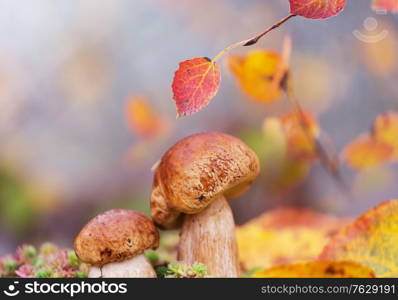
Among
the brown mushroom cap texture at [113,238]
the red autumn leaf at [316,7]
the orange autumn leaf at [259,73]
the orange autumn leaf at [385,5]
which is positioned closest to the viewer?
the brown mushroom cap texture at [113,238]

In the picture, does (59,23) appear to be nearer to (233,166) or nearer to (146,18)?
(146,18)

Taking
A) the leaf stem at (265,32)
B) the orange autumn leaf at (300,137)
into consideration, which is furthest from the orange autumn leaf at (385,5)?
the orange autumn leaf at (300,137)

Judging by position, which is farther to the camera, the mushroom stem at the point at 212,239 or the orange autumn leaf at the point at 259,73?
the orange autumn leaf at the point at 259,73

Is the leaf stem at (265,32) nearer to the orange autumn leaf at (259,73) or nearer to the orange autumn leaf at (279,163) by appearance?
the orange autumn leaf at (259,73)

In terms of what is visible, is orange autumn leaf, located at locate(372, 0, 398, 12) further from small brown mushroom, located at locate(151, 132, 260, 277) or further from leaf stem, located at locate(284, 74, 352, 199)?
small brown mushroom, located at locate(151, 132, 260, 277)

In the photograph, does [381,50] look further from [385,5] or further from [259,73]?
[259,73]

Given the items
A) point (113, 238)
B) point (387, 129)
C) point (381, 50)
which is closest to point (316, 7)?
point (381, 50)
